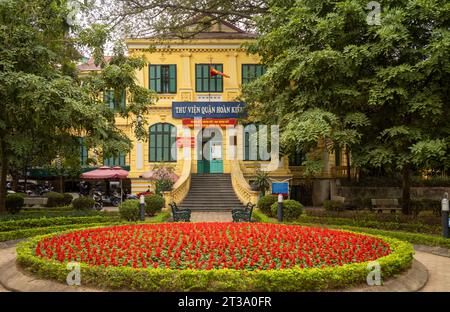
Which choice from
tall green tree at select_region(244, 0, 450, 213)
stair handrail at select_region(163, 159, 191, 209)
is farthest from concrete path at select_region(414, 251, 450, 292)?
stair handrail at select_region(163, 159, 191, 209)

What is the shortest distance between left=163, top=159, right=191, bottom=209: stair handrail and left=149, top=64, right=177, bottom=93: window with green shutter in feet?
16.4

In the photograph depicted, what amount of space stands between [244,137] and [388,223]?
13.9m

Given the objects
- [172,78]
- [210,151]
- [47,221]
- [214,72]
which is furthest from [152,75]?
[47,221]

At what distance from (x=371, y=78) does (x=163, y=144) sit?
1550 cm

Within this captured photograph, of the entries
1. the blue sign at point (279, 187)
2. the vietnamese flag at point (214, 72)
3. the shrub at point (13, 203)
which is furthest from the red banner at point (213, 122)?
the shrub at point (13, 203)

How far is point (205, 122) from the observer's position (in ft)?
90.3

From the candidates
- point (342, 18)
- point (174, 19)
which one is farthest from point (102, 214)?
point (342, 18)

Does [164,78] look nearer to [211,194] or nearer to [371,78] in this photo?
[211,194]

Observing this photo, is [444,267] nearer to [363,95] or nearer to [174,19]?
[363,95]

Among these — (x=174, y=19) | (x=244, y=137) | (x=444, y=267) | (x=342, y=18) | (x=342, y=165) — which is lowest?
(x=444, y=267)

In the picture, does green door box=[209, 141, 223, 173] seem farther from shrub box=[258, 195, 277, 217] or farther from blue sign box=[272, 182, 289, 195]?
shrub box=[258, 195, 277, 217]

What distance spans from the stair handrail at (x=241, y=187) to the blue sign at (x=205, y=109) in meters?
3.09

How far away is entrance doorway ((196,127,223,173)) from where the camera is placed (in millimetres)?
27812

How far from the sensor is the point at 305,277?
749cm
